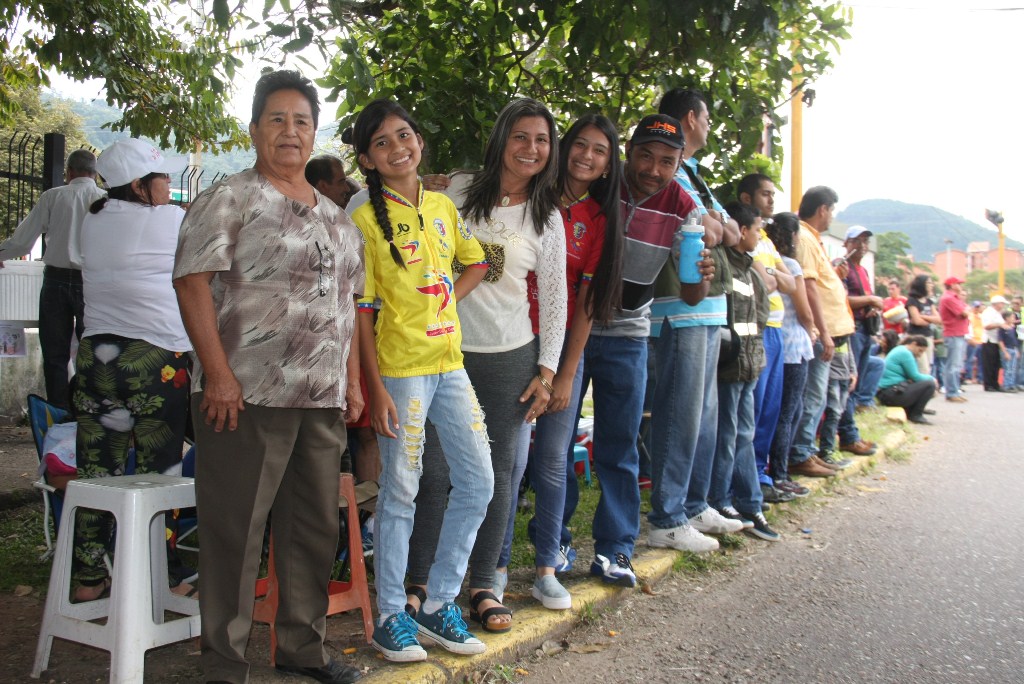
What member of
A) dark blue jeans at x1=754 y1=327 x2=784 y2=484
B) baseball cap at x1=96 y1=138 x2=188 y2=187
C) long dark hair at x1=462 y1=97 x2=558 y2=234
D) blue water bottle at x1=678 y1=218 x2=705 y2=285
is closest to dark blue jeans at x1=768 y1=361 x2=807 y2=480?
dark blue jeans at x1=754 y1=327 x2=784 y2=484

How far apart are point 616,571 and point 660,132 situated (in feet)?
7.11

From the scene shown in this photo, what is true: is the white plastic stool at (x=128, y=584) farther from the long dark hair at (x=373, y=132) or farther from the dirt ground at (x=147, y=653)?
the long dark hair at (x=373, y=132)

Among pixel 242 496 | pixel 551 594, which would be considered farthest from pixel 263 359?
pixel 551 594

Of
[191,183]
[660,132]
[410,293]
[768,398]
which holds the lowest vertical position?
[768,398]

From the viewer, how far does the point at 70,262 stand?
6.35 meters

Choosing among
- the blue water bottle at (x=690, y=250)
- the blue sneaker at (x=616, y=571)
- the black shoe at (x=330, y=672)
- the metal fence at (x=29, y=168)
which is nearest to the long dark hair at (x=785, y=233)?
the blue water bottle at (x=690, y=250)

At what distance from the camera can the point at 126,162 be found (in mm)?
3977

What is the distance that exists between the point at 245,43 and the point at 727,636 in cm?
395

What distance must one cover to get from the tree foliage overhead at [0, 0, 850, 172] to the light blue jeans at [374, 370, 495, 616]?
1.73 metres

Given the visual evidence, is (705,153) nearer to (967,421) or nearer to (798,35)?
(798,35)

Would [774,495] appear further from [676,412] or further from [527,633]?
[527,633]

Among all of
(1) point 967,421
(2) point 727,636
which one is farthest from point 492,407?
(1) point 967,421

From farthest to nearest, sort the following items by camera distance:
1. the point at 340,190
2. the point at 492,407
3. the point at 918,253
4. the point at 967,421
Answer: the point at 918,253
the point at 967,421
the point at 340,190
the point at 492,407

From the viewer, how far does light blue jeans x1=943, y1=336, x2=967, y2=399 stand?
640 inches
